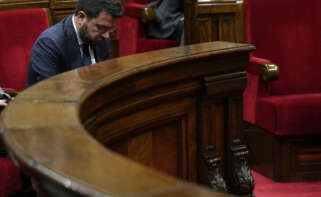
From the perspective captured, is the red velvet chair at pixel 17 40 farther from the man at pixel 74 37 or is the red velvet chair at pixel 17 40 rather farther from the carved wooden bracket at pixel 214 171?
the carved wooden bracket at pixel 214 171

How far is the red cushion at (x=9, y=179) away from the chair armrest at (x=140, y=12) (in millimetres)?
1417

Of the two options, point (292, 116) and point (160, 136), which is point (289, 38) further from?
point (160, 136)

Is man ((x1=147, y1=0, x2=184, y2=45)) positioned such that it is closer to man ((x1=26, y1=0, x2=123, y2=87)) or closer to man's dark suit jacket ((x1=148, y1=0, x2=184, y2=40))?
man's dark suit jacket ((x1=148, y1=0, x2=184, y2=40))

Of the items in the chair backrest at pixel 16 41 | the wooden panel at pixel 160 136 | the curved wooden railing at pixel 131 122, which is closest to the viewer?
the curved wooden railing at pixel 131 122

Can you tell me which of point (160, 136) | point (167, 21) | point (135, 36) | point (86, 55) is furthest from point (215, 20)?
point (160, 136)

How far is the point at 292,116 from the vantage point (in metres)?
1.82

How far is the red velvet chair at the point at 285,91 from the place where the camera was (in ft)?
6.04

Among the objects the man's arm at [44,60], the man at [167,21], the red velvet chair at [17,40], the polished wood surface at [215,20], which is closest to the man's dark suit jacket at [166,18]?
the man at [167,21]

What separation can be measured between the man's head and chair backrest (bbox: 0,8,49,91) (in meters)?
0.37

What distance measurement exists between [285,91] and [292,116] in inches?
7.9

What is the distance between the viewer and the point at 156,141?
1.21m

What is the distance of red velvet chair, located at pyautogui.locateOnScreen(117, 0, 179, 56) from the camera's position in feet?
8.38

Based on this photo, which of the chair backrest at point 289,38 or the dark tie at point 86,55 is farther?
the chair backrest at point 289,38

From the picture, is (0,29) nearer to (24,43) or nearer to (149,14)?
(24,43)
